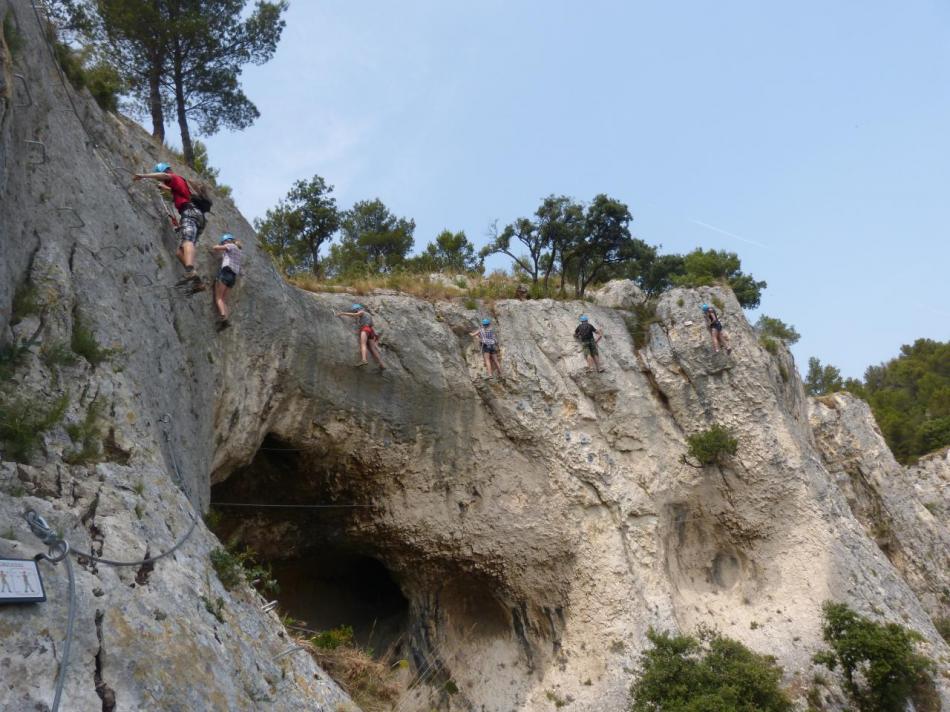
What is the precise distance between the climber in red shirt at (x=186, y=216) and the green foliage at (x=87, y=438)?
3.70 m

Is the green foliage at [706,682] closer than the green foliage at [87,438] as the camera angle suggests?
No

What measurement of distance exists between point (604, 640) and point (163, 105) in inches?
579

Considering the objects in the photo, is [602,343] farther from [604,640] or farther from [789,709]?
[789,709]

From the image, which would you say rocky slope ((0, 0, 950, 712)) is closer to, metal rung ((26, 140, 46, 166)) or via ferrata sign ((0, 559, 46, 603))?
metal rung ((26, 140, 46, 166))

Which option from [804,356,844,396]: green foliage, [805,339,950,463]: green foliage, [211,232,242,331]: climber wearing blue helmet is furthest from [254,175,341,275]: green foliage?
[804,356,844,396]: green foliage

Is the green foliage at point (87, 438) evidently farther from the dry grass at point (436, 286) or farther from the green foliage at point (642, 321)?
the green foliage at point (642, 321)

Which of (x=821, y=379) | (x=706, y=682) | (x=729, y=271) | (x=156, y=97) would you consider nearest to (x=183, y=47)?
(x=156, y=97)

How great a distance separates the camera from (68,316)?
298 inches

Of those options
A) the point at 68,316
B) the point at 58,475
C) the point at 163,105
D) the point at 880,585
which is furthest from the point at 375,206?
the point at 58,475

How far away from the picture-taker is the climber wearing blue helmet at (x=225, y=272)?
11.4 meters

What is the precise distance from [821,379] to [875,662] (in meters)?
33.8

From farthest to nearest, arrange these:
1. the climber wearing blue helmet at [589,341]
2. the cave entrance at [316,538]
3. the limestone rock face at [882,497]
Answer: the limestone rock face at [882,497], the climber wearing blue helmet at [589,341], the cave entrance at [316,538]

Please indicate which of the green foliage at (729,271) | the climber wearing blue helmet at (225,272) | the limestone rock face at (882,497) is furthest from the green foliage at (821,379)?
the climber wearing blue helmet at (225,272)

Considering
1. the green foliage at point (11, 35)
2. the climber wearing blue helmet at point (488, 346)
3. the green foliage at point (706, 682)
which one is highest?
the green foliage at point (11, 35)
